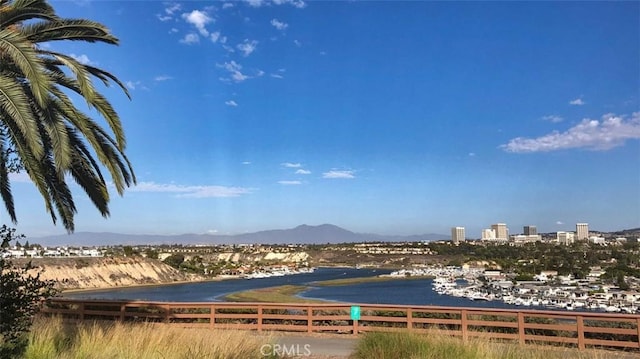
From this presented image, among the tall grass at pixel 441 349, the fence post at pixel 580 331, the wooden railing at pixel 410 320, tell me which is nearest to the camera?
the tall grass at pixel 441 349

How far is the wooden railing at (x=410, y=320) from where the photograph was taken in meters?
12.6

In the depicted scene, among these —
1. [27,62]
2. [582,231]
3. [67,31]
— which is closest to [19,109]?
[27,62]

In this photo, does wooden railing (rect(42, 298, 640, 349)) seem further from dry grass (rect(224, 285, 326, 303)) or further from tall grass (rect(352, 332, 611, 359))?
dry grass (rect(224, 285, 326, 303))

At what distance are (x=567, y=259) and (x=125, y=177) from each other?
9362cm

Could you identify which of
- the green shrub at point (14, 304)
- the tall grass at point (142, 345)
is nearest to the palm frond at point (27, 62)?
the green shrub at point (14, 304)

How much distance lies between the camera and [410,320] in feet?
49.6

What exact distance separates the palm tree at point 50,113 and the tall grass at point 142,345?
95.1 inches

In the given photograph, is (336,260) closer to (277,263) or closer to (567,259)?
(277,263)

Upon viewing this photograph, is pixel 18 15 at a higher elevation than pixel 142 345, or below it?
higher

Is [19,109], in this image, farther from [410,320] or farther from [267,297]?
[267,297]

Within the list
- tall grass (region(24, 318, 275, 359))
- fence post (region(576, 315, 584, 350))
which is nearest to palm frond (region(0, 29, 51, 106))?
tall grass (region(24, 318, 275, 359))

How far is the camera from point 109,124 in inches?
374

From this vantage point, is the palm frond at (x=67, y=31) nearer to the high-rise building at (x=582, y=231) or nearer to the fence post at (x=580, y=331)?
the fence post at (x=580, y=331)

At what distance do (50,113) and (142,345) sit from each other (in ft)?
13.3
